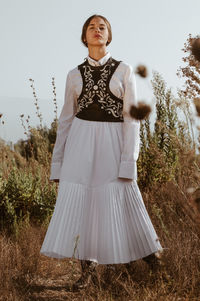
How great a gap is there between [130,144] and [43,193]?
6.11ft

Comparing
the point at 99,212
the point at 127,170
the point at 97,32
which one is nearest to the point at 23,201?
the point at 99,212

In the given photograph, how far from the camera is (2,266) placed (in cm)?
294

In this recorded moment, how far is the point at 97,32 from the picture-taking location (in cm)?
279

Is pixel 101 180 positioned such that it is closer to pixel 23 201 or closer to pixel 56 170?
pixel 56 170

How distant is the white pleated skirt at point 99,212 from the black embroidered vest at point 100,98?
92 mm

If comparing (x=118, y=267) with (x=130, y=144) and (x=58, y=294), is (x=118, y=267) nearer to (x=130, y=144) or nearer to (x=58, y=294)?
(x=58, y=294)

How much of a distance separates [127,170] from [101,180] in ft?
0.58

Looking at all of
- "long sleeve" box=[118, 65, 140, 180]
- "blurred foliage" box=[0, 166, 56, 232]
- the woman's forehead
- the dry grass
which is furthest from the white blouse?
"blurred foliage" box=[0, 166, 56, 232]

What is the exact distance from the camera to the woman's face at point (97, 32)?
2.79 meters

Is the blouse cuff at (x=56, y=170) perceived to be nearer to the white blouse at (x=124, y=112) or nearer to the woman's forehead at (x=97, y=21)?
the white blouse at (x=124, y=112)

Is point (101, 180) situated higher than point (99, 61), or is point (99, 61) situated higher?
point (99, 61)

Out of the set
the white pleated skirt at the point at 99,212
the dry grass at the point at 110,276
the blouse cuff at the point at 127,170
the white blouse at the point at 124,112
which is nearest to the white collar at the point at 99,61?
the white blouse at the point at 124,112

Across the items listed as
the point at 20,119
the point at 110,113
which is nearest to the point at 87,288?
the point at 110,113

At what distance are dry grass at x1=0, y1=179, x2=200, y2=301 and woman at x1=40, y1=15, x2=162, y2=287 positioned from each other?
15 cm
